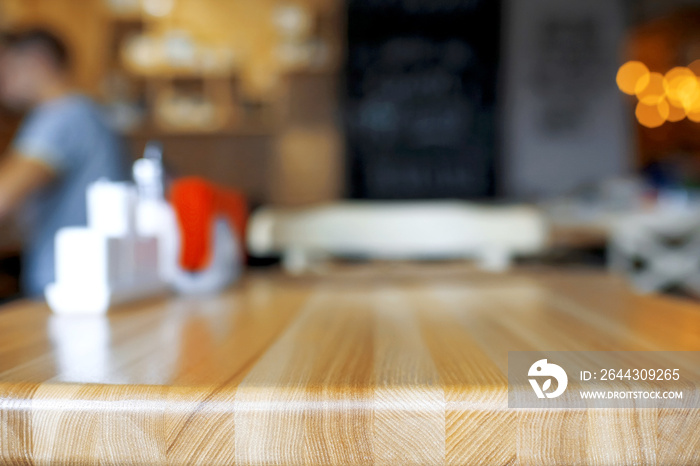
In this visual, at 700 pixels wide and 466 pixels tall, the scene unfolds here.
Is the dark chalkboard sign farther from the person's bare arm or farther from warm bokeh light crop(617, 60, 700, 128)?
warm bokeh light crop(617, 60, 700, 128)

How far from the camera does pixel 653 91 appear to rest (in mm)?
7410

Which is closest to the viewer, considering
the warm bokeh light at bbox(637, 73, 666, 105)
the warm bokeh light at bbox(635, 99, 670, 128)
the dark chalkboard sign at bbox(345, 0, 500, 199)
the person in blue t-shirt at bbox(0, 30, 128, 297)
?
the person in blue t-shirt at bbox(0, 30, 128, 297)

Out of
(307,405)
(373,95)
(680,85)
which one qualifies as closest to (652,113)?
(680,85)

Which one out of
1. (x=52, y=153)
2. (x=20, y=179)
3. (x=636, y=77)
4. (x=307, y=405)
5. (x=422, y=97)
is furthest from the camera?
(x=636, y=77)

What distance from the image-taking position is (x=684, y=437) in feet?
1.15

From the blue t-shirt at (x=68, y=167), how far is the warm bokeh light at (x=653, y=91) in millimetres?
7533

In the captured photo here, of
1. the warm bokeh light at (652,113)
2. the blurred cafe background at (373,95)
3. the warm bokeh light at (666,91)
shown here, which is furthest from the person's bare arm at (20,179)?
the warm bokeh light at (652,113)

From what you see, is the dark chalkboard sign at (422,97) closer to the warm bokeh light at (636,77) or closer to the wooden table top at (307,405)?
the wooden table top at (307,405)

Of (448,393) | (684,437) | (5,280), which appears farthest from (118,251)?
(5,280)

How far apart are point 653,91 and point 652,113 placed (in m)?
0.46

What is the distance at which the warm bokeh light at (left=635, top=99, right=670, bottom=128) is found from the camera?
7.60m

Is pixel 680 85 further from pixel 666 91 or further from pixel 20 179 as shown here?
pixel 20 179

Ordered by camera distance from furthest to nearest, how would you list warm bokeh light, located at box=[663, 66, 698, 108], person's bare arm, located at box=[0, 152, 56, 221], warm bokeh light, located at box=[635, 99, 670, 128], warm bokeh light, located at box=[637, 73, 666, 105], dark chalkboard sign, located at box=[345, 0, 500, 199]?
warm bokeh light, located at box=[635, 99, 670, 128]
warm bokeh light, located at box=[637, 73, 666, 105]
warm bokeh light, located at box=[663, 66, 698, 108]
dark chalkboard sign, located at box=[345, 0, 500, 199]
person's bare arm, located at box=[0, 152, 56, 221]

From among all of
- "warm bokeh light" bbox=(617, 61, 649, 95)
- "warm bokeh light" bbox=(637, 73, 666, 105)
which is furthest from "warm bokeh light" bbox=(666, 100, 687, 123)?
"warm bokeh light" bbox=(617, 61, 649, 95)
